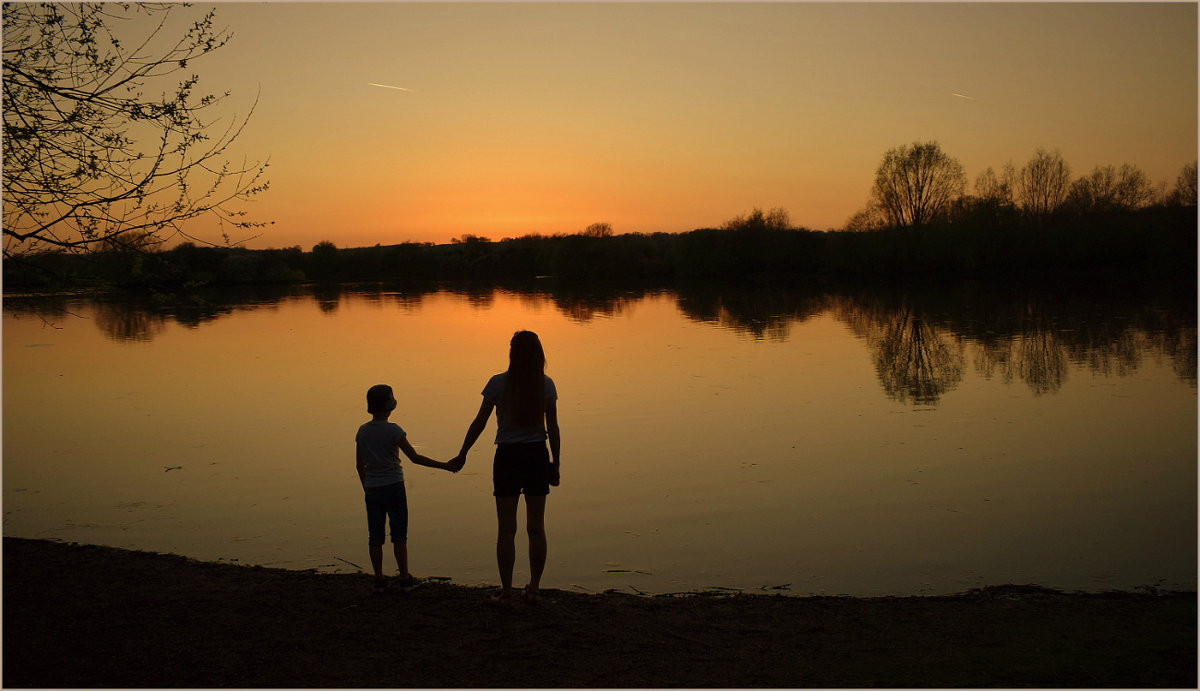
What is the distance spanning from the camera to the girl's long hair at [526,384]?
548 centimetres

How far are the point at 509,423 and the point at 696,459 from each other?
5.88 metres

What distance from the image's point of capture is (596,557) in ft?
24.5

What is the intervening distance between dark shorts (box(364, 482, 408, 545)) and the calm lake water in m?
1.10

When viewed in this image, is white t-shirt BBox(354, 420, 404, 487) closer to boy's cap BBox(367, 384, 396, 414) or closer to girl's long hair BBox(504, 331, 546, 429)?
boy's cap BBox(367, 384, 396, 414)

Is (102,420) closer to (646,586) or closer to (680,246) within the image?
(646,586)

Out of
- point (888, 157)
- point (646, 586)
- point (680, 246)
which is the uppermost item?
point (888, 157)

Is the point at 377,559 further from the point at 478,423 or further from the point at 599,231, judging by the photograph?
the point at 599,231

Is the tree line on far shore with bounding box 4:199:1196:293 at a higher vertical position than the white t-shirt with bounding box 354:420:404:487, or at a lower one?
higher

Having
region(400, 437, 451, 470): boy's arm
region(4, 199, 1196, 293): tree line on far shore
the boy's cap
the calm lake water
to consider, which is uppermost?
region(4, 199, 1196, 293): tree line on far shore

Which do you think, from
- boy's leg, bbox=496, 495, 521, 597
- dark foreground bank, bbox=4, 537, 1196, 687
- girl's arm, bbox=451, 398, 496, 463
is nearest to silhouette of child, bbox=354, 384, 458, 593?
girl's arm, bbox=451, 398, 496, 463

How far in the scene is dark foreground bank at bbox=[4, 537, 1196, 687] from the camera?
4.75 meters

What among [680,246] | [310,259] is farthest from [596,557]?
[310,259]

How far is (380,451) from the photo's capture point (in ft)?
19.3

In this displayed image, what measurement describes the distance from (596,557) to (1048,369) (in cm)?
1455
